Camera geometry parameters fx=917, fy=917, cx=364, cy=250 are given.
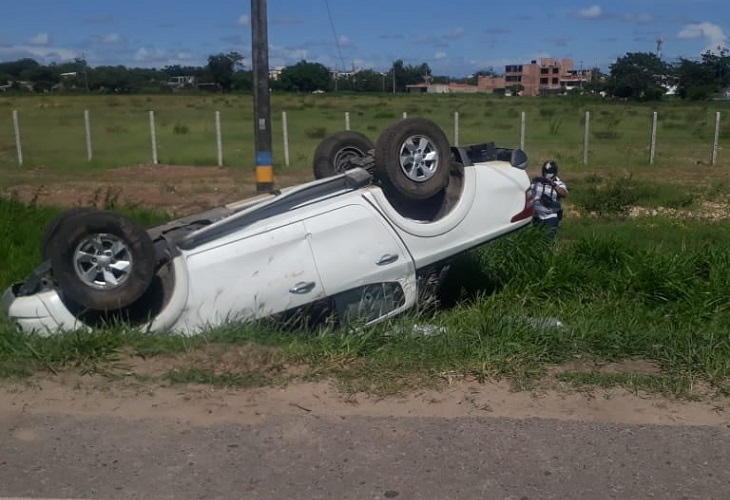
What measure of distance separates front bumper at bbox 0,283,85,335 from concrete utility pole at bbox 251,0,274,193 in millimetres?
6223

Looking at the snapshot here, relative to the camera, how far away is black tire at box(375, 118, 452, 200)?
6.48 metres

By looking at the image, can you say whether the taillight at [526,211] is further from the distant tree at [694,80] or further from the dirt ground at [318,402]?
the distant tree at [694,80]

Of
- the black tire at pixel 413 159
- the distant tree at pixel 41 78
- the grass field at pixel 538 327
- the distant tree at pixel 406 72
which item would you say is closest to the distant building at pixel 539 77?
the distant tree at pixel 406 72

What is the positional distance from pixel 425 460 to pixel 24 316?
305cm

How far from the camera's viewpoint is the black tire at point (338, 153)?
782 centimetres

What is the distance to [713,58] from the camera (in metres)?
56.1

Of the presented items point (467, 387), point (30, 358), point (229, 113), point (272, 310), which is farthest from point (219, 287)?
point (229, 113)

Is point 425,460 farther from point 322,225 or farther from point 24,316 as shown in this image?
point 24,316

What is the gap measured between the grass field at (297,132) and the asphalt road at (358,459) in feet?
59.0

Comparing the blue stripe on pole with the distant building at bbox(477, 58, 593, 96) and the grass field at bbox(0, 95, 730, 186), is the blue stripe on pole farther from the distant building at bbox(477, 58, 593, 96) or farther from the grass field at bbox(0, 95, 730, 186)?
the distant building at bbox(477, 58, 593, 96)

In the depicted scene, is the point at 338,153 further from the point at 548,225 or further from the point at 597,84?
the point at 597,84

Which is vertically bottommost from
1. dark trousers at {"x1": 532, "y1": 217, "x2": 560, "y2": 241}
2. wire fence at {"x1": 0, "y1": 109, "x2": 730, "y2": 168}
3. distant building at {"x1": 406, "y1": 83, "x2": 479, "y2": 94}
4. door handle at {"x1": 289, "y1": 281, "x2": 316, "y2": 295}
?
wire fence at {"x1": 0, "y1": 109, "x2": 730, "y2": 168}

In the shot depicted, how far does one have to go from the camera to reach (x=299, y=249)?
6.12 meters

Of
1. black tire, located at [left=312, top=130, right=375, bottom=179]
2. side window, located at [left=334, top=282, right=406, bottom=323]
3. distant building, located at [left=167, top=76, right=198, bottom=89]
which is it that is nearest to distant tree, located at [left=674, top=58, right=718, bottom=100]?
distant building, located at [left=167, top=76, right=198, bottom=89]
